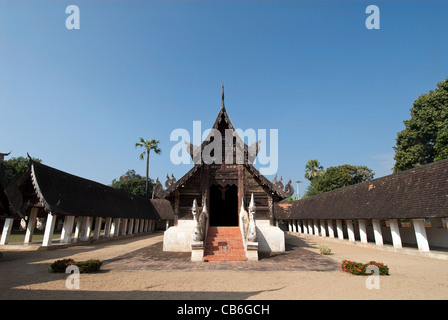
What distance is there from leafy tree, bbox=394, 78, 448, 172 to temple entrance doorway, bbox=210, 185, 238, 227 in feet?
75.3

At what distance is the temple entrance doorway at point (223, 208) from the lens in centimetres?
1834

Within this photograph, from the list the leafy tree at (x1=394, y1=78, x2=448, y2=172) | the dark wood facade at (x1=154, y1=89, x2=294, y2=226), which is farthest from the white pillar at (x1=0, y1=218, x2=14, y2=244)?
the leafy tree at (x1=394, y1=78, x2=448, y2=172)

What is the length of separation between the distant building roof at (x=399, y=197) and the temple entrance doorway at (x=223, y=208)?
342 inches

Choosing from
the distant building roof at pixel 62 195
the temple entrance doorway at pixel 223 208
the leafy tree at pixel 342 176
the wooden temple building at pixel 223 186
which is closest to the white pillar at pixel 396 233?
the wooden temple building at pixel 223 186

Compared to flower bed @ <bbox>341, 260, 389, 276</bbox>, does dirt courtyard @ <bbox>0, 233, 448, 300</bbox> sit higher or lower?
lower

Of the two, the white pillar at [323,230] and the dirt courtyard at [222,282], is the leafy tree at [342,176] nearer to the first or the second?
the white pillar at [323,230]

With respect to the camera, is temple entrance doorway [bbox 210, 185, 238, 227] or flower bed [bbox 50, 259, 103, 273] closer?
flower bed [bbox 50, 259, 103, 273]

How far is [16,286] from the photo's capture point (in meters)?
6.08

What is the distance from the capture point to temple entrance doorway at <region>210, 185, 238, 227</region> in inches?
722

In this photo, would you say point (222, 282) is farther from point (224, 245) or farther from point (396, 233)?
point (396, 233)

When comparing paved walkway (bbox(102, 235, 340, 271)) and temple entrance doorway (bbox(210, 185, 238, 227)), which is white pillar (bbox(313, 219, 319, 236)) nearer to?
temple entrance doorway (bbox(210, 185, 238, 227))

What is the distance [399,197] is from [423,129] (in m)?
19.1

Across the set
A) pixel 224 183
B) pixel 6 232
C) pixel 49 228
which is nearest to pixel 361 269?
pixel 224 183

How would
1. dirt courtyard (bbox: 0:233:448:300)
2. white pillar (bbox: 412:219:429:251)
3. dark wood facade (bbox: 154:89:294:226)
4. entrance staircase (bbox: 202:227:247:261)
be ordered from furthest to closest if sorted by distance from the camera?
1. dark wood facade (bbox: 154:89:294:226)
2. white pillar (bbox: 412:219:429:251)
3. entrance staircase (bbox: 202:227:247:261)
4. dirt courtyard (bbox: 0:233:448:300)
